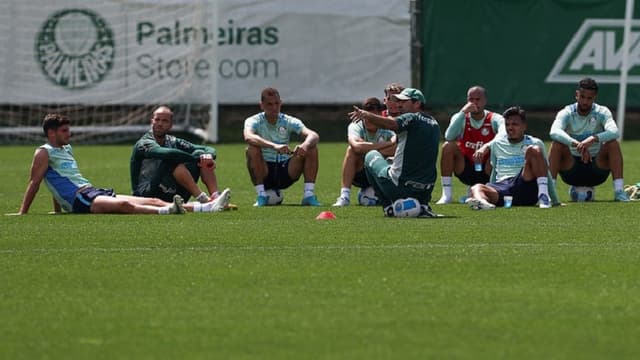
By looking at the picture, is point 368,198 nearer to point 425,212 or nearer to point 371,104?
point 371,104

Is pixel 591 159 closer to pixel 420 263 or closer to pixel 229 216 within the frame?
pixel 229 216

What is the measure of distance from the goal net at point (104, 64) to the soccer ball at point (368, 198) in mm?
13313

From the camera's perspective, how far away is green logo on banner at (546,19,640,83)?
31.2 meters

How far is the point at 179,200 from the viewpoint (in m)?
14.7

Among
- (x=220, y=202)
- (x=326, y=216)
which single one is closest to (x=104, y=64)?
(x=220, y=202)

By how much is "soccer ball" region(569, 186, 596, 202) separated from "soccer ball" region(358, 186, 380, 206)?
2372 millimetres

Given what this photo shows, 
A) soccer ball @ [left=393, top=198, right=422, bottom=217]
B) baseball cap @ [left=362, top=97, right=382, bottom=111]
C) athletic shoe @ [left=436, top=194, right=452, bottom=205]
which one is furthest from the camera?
athletic shoe @ [left=436, top=194, right=452, bottom=205]

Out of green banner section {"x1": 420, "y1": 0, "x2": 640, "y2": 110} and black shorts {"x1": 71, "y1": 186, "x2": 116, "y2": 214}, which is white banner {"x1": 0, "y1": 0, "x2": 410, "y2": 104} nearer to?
green banner section {"x1": 420, "y1": 0, "x2": 640, "y2": 110}

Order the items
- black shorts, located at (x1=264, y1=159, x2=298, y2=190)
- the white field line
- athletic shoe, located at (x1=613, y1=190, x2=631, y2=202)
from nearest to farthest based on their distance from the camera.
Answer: the white field line → athletic shoe, located at (x1=613, y1=190, x2=631, y2=202) → black shorts, located at (x1=264, y1=159, x2=298, y2=190)

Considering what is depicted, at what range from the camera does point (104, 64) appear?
96.4 ft

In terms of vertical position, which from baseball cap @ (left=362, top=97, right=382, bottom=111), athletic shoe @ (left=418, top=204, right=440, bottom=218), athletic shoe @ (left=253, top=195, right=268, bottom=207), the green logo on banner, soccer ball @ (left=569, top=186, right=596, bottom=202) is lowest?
athletic shoe @ (left=253, top=195, right=268, bottom=207)

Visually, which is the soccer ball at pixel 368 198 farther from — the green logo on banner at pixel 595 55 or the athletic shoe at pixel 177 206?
the green logo on banner at pixel 595 55

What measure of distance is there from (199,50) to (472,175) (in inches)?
548

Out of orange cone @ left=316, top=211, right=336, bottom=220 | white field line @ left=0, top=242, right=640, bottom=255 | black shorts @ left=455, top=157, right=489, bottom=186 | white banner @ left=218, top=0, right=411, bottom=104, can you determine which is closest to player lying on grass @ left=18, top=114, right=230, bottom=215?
orange cone @ left=316, top=211, right=336, bottom=220
